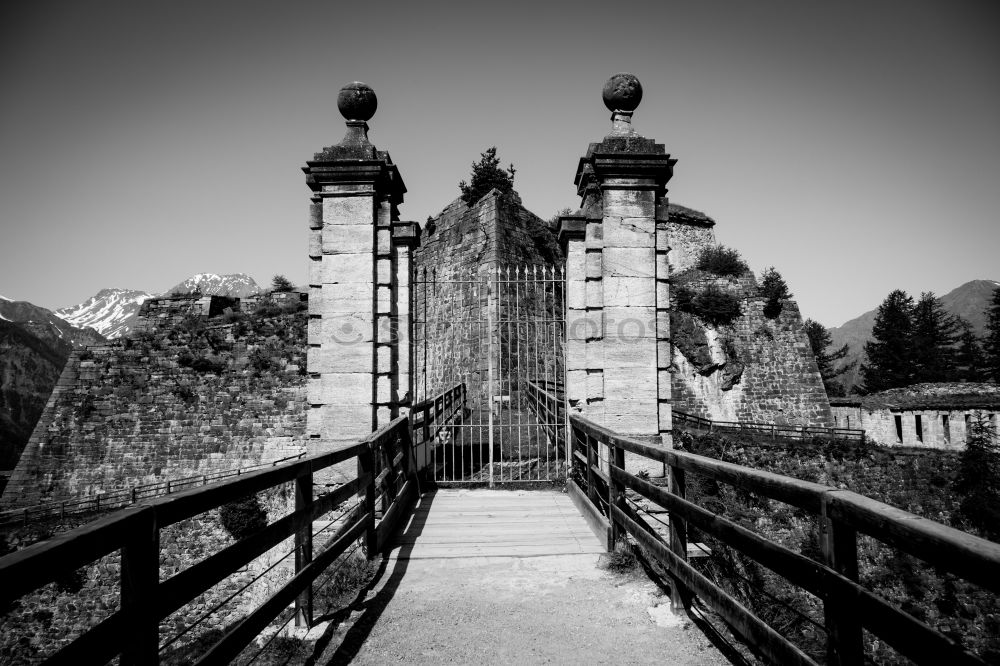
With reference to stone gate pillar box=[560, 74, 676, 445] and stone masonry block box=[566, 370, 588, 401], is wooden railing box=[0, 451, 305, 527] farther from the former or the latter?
stone gate pillar box=[560, 74, 676, 445]

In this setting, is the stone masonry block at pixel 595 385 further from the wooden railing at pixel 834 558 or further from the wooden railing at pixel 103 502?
the wooden railing at pixel 103 502

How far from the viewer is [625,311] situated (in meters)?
6.37

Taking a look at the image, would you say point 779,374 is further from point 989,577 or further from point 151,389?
point 989,577

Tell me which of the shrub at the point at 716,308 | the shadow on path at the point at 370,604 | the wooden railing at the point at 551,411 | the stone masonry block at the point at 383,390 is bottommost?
the shadow on path at the point at 370,604

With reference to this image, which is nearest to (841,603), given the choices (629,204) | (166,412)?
(629,204)

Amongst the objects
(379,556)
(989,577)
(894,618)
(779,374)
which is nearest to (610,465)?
(379,556)

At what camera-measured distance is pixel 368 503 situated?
14.7 ft

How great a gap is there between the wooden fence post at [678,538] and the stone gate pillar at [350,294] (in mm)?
3717

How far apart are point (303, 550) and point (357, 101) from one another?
16.6ft

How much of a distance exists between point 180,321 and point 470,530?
16064 millimetres

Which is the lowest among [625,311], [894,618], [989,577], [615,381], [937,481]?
[937,481]

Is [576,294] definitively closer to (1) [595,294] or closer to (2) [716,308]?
(1) [595,294]

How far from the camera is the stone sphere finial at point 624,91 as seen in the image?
21.3 feet

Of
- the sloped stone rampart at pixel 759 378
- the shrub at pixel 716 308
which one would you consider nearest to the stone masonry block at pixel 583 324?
the sloped stone rampart at pixel 759 378
